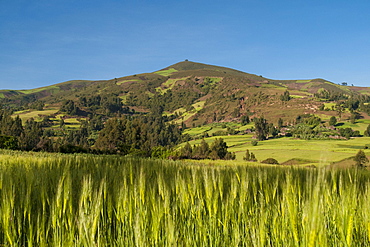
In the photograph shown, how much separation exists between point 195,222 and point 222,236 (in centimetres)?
24

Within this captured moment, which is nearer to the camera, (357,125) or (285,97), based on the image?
(357,125)

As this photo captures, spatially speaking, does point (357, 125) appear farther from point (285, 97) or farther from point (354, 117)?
point (285, 97)

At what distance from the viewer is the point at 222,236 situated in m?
2.05

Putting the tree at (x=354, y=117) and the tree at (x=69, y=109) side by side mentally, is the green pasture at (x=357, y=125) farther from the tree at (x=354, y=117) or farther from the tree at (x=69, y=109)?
the tree at (x=69, y=109)

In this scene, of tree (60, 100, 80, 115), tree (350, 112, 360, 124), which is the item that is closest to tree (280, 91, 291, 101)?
tree (350, 112, 360, 124)

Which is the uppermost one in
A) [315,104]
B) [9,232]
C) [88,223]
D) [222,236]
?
[315,104]

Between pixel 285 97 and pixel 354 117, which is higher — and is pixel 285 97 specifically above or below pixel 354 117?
above

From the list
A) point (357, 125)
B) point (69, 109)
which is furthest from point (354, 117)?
point (69, 109)

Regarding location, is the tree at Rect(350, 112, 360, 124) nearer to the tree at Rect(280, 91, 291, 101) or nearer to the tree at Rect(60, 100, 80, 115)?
the tree at Rect(280, 91, 291, 101)

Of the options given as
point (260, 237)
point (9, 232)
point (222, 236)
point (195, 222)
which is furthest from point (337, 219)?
point (9, 232)

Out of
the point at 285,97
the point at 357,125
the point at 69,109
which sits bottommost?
the point at 357,125

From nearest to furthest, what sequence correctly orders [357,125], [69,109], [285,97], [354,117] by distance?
[357,125] → [354,117] → [69,109] → [285,97]

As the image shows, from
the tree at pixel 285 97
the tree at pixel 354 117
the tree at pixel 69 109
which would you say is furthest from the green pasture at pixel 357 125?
the tree at pixel 69 109

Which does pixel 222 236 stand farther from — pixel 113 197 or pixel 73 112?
pixel 73 112
